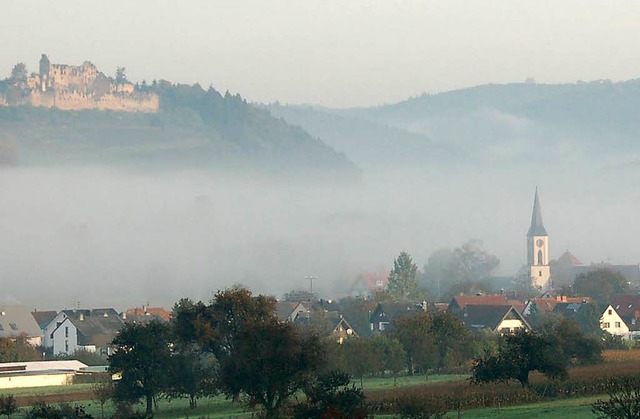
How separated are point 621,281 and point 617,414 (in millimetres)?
127430

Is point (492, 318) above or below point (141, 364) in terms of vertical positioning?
below

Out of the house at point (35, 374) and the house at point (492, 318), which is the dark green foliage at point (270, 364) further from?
the house at point (492, 318)

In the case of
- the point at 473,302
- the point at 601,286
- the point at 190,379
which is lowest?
the point at 190,379

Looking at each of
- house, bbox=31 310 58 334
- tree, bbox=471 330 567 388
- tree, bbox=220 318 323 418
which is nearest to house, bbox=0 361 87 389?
tree, bbox=220 318 323 418

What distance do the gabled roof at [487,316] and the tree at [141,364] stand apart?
54.0m

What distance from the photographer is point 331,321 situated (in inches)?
4995

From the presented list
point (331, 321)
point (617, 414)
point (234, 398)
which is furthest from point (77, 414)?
point (331, 321)

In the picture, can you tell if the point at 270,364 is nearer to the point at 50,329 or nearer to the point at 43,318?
the point at 50,329

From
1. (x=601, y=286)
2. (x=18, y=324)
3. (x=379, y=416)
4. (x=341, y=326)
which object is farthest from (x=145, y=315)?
(x=379, y=416)

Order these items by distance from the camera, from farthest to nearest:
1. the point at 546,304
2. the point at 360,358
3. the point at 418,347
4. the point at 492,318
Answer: the point at 546,304, the point at 492,318, the point at 418,347, the point at 360,358

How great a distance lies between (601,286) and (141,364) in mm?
97570

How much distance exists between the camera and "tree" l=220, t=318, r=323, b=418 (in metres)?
56.2

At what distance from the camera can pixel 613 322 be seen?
429ft

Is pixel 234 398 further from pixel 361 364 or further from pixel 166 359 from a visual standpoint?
pixel 361 364
